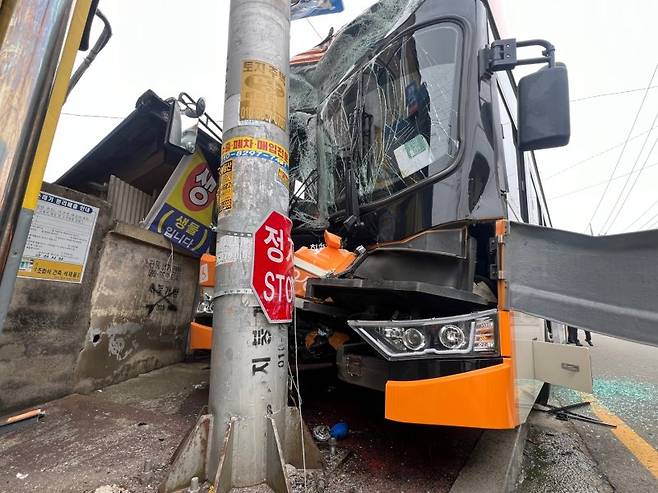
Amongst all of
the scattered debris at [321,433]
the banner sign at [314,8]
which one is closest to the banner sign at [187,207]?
the banner sign at [314,8]

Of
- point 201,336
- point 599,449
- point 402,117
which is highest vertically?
point 402,117

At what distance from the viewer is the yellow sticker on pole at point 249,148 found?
6.64 feet

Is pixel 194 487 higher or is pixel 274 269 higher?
pixel 274 269

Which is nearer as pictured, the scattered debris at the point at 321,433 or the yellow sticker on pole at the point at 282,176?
the yellow sticker on pole at the point at 282,176

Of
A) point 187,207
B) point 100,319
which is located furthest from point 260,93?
point 187,207

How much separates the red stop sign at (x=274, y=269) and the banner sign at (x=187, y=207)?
3.39m

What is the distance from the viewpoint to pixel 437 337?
1.82m

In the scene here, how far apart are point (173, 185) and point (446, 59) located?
4053 millimetres

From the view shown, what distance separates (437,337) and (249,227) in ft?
3.94

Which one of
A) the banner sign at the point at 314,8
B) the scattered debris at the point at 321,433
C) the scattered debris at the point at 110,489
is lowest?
the scattered debris at the point at 110,489

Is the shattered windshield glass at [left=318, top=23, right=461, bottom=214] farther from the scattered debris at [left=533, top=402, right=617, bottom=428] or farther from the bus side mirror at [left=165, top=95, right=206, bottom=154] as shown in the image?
the scattered debris at [left=533, top=402, right=617, bottom=428]

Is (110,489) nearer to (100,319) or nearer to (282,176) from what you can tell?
(282,176)

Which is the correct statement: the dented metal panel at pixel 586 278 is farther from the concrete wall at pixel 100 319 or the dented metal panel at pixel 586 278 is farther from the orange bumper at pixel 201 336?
the concrete wall at pixel 100 319

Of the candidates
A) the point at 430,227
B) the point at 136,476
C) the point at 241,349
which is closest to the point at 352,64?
the point at 430,227
